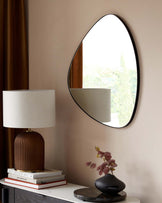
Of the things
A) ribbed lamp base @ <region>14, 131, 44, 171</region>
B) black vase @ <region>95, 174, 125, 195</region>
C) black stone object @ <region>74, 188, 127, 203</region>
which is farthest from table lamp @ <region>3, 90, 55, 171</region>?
black vase @ <region>95, 174, 125, 195</region>

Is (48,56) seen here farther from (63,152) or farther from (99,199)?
(99,199)

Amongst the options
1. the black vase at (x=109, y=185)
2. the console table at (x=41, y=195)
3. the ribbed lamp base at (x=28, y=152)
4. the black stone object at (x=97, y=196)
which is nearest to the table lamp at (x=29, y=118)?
the ribbed lamp base at (x=28, y=152)

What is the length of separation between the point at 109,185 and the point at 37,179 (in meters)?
0.54

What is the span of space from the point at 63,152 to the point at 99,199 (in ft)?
2.47

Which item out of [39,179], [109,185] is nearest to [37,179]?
[39,179]

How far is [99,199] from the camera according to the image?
2146 millimetres

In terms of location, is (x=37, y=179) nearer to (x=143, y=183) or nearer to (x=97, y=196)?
(x=97, y=196)

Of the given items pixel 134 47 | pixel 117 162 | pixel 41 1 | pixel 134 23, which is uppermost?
pixel 41 1

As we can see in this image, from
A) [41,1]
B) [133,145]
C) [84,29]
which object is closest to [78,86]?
[84,29]

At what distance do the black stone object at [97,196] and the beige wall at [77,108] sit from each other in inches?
7.9

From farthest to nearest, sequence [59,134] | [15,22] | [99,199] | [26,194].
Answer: [15,22], [59,134], [26,194], [99,199]

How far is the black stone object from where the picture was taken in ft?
7.04

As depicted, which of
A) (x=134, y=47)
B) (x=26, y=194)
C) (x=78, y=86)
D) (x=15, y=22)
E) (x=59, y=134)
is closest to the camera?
(x=134, y=47)

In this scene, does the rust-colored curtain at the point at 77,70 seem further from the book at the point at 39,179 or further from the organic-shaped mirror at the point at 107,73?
the book at the point at 39,179
